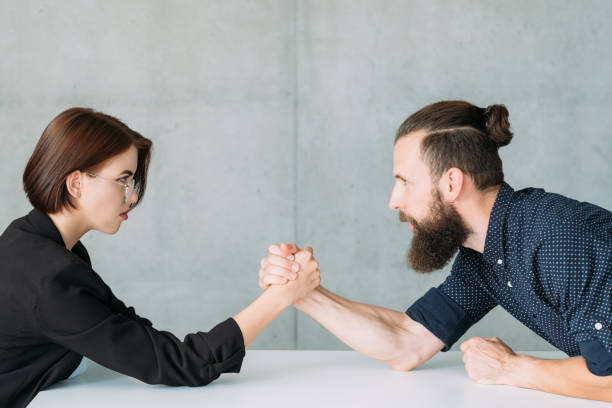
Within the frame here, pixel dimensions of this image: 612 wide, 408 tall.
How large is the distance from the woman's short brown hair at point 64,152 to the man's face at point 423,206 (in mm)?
788

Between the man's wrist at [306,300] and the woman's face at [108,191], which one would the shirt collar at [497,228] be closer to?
the man's wrist at [306,300]

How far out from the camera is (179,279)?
368 centimetres

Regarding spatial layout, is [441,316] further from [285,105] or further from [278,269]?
[285,105]

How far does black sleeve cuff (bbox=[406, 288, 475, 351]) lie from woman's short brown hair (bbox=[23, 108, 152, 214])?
985 mm

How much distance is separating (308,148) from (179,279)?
104 centimetres

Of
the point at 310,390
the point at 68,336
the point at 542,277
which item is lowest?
the point at 310,390

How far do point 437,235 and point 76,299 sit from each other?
982 millimetres

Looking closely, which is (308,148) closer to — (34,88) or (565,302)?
(34,88)

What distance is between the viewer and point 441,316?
1.90 metres

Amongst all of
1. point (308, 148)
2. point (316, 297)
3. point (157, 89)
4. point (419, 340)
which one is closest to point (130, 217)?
point (157, 89)

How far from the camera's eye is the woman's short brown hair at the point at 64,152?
1640 millimetres

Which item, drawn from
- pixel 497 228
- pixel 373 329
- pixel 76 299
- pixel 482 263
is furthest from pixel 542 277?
pixel 76 299

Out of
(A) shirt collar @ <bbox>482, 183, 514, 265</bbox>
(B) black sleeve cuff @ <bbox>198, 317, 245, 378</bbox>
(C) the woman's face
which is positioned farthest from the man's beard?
(C) the woman's face

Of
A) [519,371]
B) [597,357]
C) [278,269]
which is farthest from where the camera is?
[278,269]
